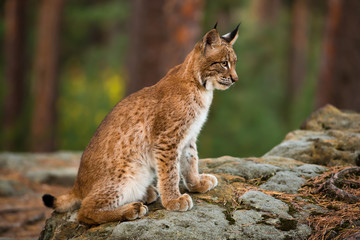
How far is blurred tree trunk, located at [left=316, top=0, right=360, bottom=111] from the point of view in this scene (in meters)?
10.2

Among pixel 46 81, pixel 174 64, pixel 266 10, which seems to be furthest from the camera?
pixel 266 10

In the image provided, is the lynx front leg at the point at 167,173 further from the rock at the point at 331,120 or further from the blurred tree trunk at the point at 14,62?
the blurred tree trunk at the point at 14,62

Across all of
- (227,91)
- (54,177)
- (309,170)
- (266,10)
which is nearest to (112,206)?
(309,170)

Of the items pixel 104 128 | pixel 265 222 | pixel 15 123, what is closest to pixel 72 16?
pixel 15 123

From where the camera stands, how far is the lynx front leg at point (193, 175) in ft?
14.8

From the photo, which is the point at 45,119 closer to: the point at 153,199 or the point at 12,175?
the point at 12,175

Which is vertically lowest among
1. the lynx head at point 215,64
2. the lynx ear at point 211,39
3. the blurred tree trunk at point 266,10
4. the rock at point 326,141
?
the rock at point 326,141

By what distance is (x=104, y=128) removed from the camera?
4.61 m

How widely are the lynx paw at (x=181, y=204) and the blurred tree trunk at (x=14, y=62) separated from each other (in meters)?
13.4

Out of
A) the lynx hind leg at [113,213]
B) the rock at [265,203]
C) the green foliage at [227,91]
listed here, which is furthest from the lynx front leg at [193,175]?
the green foliage at [227,91]

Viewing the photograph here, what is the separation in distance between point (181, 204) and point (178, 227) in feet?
1.26

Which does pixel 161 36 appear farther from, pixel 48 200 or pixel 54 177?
pixel 48 200

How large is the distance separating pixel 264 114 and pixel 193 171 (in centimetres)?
969

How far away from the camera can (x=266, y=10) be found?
2519cm
